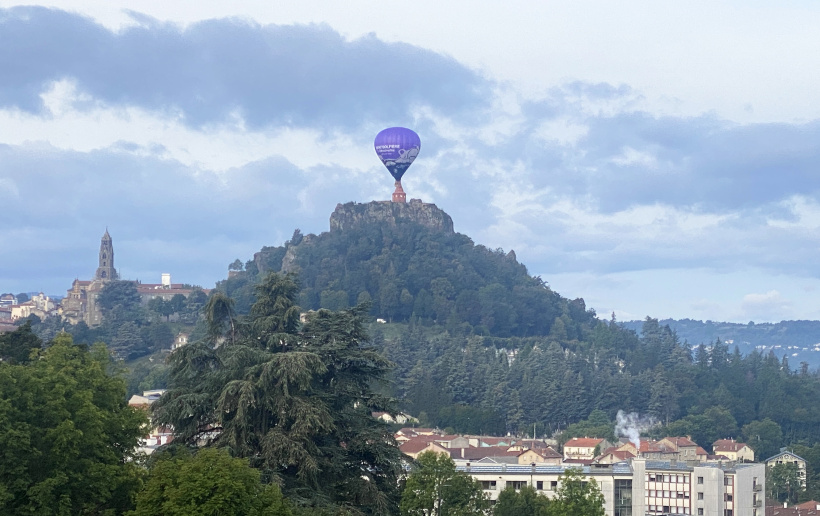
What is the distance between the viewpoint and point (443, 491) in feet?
189

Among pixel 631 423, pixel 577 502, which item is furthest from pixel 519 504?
pixel 631 423

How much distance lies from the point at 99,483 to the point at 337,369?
912cm

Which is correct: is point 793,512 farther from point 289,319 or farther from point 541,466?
point 289,319

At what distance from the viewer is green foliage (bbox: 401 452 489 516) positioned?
56375 mm

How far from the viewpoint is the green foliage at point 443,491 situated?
56375 mm

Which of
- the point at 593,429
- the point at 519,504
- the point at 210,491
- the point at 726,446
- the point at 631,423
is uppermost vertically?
the point at 210,491

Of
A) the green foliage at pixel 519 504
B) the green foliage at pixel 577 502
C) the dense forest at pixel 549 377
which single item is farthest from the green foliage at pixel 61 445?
the dense forest at pixel 549 377

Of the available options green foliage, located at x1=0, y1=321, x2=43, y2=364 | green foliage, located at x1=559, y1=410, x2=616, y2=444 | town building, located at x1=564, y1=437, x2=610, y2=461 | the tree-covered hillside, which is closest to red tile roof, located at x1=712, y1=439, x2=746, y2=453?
green foliage, located at x1=559, y1=410, x2=616, y2=444

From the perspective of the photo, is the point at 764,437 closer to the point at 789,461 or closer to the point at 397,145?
the point at 789,461

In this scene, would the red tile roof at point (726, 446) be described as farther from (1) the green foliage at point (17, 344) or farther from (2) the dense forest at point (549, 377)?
(1) the green foliage at point (17, 344)

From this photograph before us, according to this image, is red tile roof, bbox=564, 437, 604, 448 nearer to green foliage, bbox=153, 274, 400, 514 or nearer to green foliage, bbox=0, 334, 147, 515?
green foliage, bbox=153, 274, 400, 514

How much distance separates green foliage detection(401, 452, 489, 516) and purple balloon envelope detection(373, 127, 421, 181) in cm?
13089

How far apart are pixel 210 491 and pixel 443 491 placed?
85.9 feet

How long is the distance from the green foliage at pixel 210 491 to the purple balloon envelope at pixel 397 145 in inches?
6136
